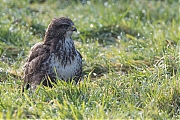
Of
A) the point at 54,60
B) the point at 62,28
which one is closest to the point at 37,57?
the point at 54,60

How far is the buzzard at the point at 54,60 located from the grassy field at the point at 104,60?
0.21 metres

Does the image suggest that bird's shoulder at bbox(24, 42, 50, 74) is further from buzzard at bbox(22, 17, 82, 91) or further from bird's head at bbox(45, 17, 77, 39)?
bird's head at bbox(45, 17, 77, 39)

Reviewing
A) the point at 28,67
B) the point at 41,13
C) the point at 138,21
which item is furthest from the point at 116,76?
the point at 41,13

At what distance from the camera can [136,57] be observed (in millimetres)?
7785

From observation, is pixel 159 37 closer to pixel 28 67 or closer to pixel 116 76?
pixel 116 76

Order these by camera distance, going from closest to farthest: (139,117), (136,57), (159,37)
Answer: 1. (139,117)
2. (136,57)
3. (159,37)

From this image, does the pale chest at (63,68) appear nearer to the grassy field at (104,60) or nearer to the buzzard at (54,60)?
the buzzard at (54,60)

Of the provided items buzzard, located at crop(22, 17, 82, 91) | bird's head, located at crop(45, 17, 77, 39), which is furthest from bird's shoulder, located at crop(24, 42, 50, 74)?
bird's head, located at crop(45, 17, 77, 39)

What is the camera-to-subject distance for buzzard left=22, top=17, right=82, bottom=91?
653 centimetres

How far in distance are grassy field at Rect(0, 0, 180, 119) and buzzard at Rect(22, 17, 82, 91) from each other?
0.21m

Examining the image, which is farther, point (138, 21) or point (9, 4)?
point (9, 4)

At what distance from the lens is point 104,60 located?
25.7ft

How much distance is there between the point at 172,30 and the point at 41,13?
8.97 ft

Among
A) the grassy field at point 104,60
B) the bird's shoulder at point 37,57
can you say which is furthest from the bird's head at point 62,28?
the grassy field at point 104,60
